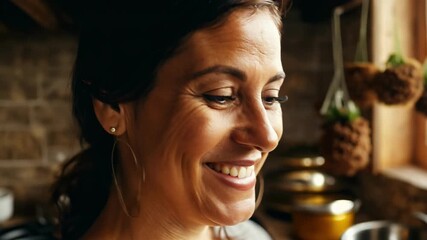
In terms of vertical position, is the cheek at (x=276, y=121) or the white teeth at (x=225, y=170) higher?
the cheek at (x=276, y=121)

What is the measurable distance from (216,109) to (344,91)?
0.64 meters

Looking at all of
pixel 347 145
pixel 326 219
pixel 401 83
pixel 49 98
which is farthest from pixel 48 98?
pixel 401 83

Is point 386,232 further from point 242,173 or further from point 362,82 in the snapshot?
point 242,173

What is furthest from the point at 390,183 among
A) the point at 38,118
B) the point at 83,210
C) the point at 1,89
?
the point at 1,89

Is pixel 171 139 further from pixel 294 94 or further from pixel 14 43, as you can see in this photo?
pixel 14 43

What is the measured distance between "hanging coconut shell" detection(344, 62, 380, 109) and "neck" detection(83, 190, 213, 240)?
56 centimetres

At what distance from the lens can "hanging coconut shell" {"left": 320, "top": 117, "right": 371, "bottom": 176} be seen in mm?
1055

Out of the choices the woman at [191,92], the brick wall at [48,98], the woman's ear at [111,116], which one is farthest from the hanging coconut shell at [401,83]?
the brick wall at [48,98]

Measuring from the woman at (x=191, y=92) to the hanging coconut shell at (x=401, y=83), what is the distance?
1.39ft

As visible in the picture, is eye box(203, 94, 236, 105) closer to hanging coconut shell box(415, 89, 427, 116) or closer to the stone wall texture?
hanging coconut shell box(415, 89, 427, 116)

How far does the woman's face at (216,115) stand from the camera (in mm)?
610

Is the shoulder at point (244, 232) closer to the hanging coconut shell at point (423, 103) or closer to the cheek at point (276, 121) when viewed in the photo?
the cheek at point (276, 121)

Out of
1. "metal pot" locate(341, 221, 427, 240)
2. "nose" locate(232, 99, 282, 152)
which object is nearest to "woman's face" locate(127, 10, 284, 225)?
"nose" locate(232, 99, 282, 152)

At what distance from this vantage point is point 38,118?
6.79 feet
